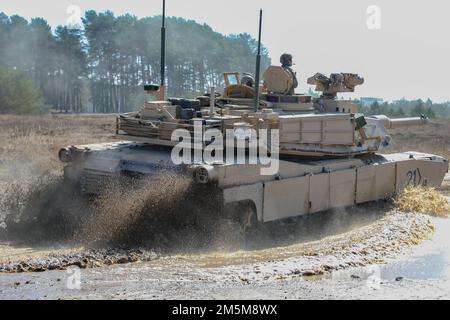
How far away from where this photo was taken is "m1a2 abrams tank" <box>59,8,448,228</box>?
12742 millimetres

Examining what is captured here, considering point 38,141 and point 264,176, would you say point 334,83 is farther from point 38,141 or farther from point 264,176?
point 38,141

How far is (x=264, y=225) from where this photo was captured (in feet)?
Result: 44.1

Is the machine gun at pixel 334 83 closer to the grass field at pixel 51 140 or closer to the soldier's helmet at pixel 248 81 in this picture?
the soldier's helmet at pixel 248 81

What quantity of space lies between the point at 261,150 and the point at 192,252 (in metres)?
2.52

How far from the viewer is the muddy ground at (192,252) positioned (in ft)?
31.6

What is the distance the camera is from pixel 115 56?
186ft

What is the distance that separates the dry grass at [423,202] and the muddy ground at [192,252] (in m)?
0.41

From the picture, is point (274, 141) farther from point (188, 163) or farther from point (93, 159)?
point (93, 159)

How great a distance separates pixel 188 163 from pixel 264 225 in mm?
1995

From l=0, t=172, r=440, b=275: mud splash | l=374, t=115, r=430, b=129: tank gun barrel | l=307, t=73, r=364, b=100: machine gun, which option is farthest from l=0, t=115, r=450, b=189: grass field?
l=374, t=115, r=430, b=129: tank gun barrel

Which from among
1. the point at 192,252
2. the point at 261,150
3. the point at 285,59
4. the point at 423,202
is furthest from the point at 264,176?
the point at 423,202

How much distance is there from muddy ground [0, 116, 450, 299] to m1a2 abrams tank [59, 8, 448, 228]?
457mm

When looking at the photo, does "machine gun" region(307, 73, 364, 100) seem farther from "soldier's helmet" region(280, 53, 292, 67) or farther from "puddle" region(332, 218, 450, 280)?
"puddle" region(332, 218, 450, 280)
